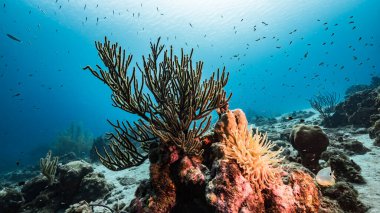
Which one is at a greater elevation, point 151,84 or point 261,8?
point 261,8

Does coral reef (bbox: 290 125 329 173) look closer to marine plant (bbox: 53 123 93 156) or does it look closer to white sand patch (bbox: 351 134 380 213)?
white sand patch (bbox: 351 134 380 213)

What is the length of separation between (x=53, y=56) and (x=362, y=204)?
10301 centimetres

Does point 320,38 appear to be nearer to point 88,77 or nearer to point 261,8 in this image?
point 261,8

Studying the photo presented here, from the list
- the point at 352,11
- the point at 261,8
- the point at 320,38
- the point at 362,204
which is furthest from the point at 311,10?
the point at 362,204

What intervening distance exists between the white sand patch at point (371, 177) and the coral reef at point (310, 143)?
105 cm

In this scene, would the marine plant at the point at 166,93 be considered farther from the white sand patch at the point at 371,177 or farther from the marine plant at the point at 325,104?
the marine plant at the point at 325,104

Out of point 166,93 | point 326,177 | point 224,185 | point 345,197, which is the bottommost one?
point 224,185

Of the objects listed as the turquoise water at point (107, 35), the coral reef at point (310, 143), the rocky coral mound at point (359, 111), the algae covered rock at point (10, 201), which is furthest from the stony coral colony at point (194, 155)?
the turquoise water at point (107, 35)

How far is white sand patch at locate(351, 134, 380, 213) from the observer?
4462 millimetres

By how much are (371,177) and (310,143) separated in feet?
5.57

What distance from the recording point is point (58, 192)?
849cm

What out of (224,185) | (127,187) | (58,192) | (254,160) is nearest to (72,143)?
(58,192)

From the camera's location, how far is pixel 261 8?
2163 inches

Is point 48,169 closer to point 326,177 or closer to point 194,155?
point 194,155
